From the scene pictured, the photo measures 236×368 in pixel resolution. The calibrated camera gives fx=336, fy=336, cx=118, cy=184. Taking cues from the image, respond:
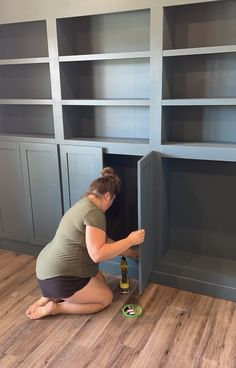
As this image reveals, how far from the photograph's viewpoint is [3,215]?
3.05 m

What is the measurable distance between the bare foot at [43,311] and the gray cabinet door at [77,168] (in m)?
0.83

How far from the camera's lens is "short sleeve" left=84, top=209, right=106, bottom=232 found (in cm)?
203

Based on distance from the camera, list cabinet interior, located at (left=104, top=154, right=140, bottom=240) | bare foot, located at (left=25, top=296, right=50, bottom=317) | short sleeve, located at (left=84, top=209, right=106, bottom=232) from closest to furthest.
→ 1. short sleeve, located at (left=84, top=209, right=106, bottom=232)
2. bare foot, located at (left=25, top=296, right=50, bottom=317)
3. cabinet interior, located at (left=104, top=154, right=140, bottom=240)

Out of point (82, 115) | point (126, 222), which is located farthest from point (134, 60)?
point (126, 222)

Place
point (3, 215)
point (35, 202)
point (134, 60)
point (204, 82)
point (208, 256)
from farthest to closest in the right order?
point (3, 215) → point (35, 202) → point (208, 256) → point (134, 60) → point (204, 82)

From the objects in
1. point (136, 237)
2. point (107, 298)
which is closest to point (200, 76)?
point (136, 237)

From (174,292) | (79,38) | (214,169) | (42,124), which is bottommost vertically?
(174,292)

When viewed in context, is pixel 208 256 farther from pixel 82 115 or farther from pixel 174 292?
pixel 82 115

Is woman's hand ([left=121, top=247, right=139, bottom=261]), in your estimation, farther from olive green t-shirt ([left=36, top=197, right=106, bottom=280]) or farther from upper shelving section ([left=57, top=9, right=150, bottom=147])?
upper shelving section ([left=57, top=9, right=150, bottom=147])

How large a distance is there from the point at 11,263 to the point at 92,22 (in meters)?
2.11

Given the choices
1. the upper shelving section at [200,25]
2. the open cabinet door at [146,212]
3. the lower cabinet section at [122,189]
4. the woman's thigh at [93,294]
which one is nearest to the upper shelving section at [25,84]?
the lower cabinet section at [122,189]

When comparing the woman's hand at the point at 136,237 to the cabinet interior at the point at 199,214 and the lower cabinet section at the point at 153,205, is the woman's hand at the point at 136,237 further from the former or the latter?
the cabinet interior at the point at 199,214

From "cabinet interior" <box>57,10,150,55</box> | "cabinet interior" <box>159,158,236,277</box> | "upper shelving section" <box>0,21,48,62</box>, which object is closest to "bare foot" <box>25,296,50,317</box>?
"cabinet interior" <box>159,158,236,277</box>

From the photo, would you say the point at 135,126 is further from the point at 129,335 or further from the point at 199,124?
the point at 129,335
